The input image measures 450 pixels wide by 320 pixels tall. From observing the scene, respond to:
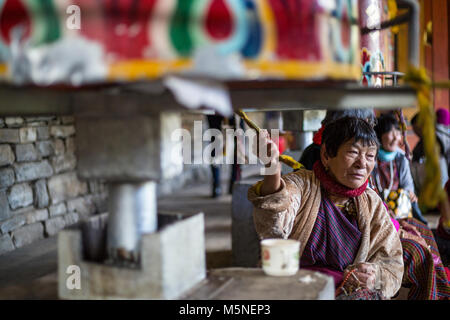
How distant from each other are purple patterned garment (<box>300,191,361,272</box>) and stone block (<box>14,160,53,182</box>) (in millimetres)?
3053

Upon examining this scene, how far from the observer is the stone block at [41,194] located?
4.61m

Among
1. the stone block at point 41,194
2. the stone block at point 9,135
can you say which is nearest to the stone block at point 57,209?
the stone block at point 41,194

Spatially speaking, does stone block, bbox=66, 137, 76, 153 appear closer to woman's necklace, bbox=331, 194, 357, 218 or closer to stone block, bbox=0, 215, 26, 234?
stone block, bbox=0, 215, 26, 234

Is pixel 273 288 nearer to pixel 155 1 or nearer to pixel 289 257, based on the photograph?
pixel 289 257

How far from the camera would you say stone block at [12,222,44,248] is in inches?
171

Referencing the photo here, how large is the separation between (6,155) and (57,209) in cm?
91

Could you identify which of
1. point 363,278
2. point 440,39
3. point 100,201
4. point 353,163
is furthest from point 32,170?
point 440,39

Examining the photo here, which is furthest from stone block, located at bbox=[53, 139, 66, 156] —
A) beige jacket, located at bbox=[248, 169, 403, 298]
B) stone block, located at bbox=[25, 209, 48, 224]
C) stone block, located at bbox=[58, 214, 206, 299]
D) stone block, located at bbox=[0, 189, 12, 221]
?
stone block, located at bbox=[58, 214, 206, 299]

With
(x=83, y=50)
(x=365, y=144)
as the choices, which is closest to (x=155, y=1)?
(x=83, y=50)

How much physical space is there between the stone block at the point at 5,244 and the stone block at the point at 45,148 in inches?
33.4

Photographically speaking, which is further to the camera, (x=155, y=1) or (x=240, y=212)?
(x=240, y=212)

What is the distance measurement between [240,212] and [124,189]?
2419mm

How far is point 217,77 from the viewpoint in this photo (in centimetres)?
104

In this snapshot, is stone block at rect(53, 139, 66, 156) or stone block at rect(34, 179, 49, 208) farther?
stone block at rect(53, 139, 66, 156)
